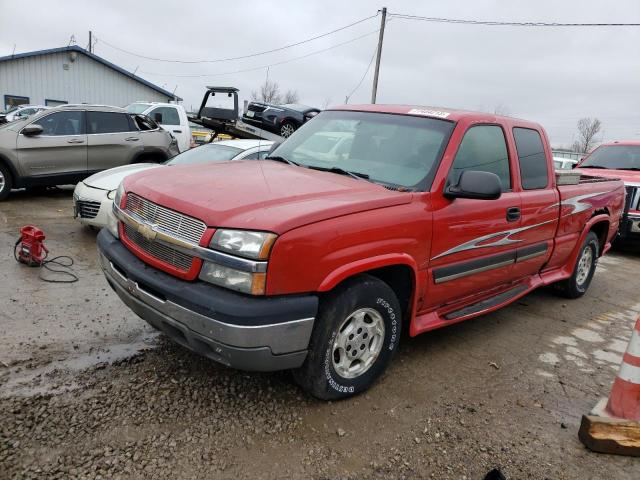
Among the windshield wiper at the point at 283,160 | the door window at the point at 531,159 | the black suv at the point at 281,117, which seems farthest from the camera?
the black suv at the point at 281,117

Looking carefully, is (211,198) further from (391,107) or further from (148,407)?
(391,107)

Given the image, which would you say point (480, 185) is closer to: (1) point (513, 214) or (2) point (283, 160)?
(1) point (513, 214)

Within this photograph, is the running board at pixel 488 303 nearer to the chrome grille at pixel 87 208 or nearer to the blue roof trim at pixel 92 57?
the chrome grille at pixel 87 208

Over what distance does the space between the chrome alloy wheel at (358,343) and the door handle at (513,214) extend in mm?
1573

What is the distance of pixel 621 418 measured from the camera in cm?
305

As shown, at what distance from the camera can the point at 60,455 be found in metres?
2.47

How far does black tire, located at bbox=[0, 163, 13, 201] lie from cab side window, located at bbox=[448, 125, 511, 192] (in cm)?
815

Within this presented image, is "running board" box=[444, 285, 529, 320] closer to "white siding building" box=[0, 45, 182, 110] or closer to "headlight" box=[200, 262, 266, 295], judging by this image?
"headlight" box=[200, 262, 266, 295]

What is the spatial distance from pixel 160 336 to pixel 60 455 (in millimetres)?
1472

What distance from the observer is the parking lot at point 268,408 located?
2.56 m

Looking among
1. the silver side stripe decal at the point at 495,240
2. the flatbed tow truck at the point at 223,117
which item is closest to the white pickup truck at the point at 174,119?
the flatbed tow truck at the point at 223,117

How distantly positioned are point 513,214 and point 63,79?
29051 millimetres

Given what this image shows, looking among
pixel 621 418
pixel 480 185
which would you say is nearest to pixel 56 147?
pixel 480 185

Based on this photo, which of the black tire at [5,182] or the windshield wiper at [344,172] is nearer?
the windshield wiper at [344,172]
